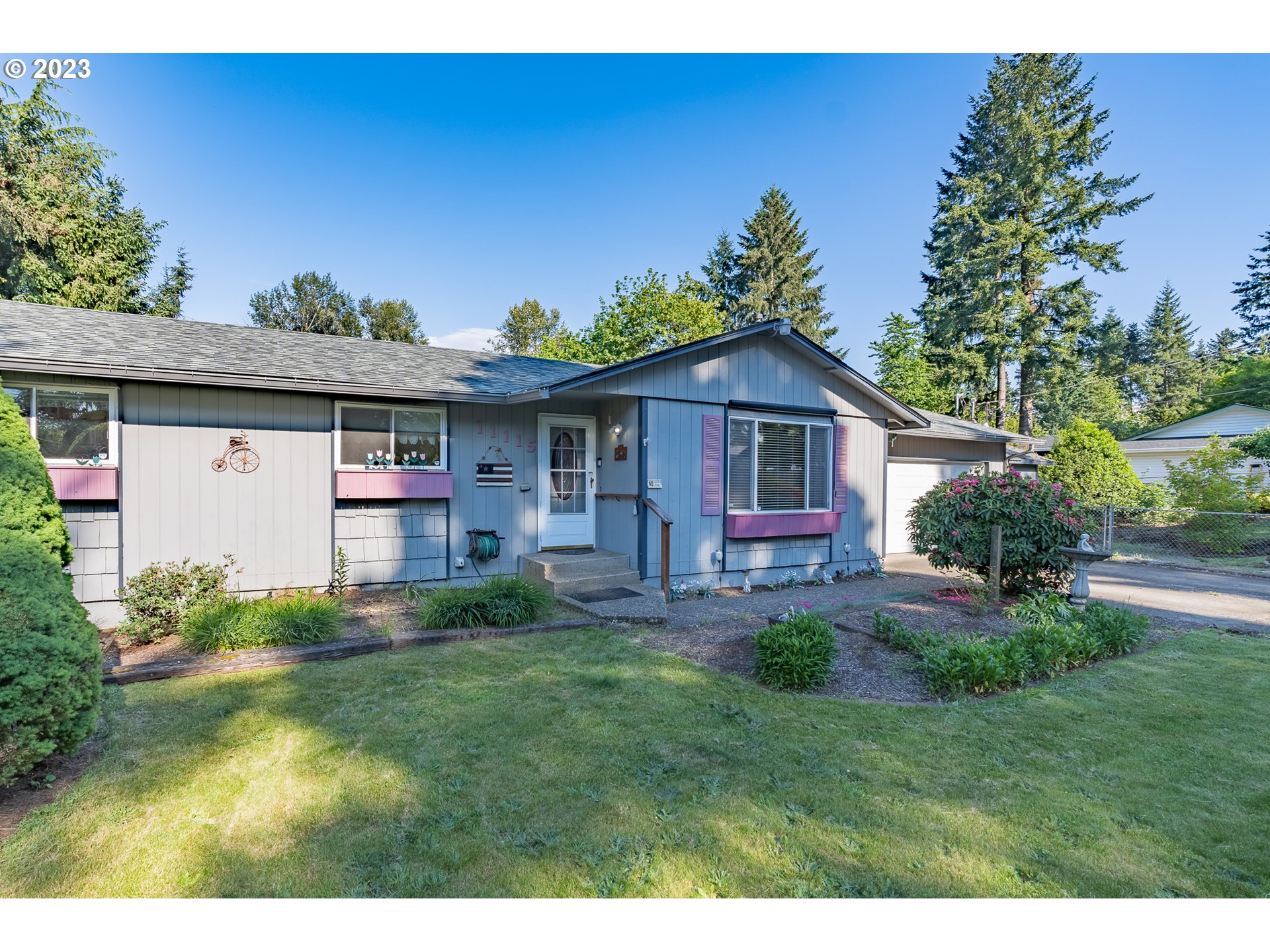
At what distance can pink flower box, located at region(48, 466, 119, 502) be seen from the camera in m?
5.52

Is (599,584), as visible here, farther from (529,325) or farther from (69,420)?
(529,325)

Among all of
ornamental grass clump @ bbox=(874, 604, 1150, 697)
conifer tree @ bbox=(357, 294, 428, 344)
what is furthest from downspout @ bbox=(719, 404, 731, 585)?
conifer tree @ bbox=(357, 294, 428, 344)

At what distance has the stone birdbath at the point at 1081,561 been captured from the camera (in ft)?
21.7

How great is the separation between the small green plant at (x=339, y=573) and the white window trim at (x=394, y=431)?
3.28ft

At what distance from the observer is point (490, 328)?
129 feet

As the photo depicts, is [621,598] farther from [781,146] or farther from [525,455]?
[781,146]

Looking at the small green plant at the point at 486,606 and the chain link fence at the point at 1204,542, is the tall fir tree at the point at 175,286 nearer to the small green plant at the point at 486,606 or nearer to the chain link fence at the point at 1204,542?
Result: the small green plant at the point at 486,606

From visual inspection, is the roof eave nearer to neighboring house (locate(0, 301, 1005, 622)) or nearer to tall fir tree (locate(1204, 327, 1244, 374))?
neighboring house (locate(0, 301, 1005, 622))

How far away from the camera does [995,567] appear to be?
6.70 meters

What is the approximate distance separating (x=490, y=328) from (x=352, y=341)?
103 ft

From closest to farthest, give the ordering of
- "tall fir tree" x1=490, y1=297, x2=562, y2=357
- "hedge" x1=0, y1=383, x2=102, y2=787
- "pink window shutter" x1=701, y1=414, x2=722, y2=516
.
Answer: "hedge" x1=0, y1=383, x2=102, y2=787 < "pink window shutter" x1=701, y1=414, x2=722, y2=516 < "tall fir tree" x1=490, y1=297, x2=562, y2=357

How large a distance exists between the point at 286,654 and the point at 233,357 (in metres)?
3.82

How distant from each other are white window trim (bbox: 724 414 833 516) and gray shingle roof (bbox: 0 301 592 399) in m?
2.74
